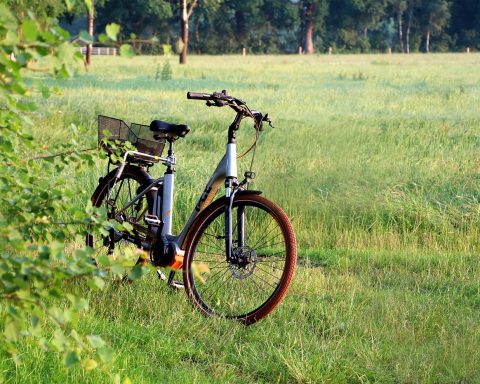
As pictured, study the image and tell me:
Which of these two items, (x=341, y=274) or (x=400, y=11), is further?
(x=400, y=11)

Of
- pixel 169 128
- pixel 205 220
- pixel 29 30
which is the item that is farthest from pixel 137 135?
pixel 29 30

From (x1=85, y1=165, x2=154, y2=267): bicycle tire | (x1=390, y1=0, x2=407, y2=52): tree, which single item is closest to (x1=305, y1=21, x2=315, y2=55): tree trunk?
(x1=390, y1=0, x2=407, y2=52): tree

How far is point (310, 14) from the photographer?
96438 mm

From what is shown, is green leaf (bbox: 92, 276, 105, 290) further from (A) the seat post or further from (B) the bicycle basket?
(B) the bicycle basket

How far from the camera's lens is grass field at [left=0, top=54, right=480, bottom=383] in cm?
485

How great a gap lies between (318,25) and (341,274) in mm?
94272

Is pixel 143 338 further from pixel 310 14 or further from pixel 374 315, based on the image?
pixel 310 14

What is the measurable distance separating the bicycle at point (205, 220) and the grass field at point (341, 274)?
209 millimetres

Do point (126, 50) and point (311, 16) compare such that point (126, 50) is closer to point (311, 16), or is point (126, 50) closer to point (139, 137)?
point (139, 137)

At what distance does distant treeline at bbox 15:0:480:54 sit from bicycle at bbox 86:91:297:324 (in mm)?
85016

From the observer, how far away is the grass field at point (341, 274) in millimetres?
4848

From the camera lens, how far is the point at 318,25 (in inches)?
3900

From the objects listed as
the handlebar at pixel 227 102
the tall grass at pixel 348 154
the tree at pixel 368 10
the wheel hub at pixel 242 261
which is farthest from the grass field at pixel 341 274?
the tree at pixel 368 10

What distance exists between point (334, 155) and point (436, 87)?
1593cm
